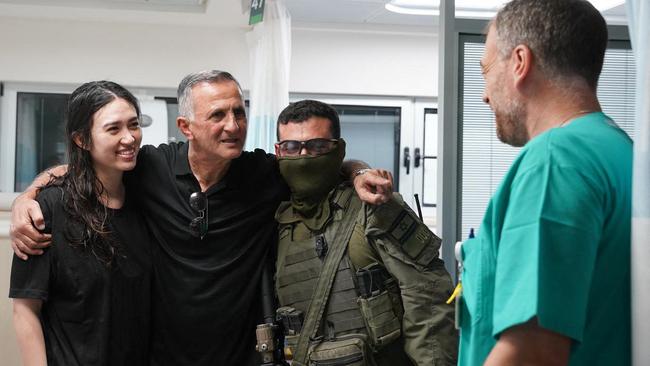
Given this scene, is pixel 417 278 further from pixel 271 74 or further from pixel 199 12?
pixel 199 12

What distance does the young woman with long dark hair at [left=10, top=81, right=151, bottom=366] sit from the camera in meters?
Answer: 1.80

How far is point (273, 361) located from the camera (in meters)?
1.85

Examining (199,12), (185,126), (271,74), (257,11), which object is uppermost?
(199,12)

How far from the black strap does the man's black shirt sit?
213mm

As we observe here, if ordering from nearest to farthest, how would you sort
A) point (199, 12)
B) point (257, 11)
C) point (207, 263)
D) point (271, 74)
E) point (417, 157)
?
point (207, 263) < point (257, 11) < point (271, 74) < point (199, 12) < point (417, 157)

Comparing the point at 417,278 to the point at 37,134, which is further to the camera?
the point at 37,134

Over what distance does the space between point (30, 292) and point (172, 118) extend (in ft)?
13.7

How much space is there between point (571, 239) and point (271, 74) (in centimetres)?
341

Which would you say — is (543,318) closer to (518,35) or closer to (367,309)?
(518,35)

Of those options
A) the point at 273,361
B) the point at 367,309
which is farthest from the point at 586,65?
the point at 273,361

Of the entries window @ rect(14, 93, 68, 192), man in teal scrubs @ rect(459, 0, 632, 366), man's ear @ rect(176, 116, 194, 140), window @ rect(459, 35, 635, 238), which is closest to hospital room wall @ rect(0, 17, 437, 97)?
window @ rect(14, 93, 68, 192)

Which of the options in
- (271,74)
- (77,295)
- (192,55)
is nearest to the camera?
(77,295)

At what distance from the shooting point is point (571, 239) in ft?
3.11

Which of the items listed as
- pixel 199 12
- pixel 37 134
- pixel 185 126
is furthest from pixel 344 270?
pixel 37 134
